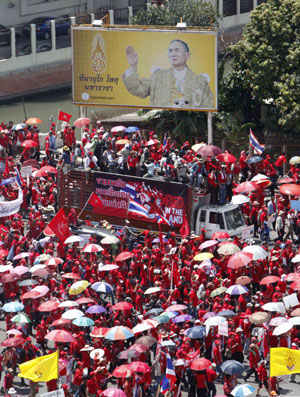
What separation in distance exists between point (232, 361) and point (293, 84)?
1937 centimetres

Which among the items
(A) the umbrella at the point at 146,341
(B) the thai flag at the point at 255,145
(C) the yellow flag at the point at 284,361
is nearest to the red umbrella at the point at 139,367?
(A) the umbrella at the point at 146,341

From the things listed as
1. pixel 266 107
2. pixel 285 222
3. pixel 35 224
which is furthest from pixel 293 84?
pixel 35 224

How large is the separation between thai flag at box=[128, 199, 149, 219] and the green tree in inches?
329

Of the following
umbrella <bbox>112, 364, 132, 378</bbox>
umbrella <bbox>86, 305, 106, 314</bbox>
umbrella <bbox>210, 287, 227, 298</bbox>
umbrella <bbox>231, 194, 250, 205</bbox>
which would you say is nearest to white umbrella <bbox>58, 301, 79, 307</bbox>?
umbrella <bbox>86, 305, 106, 314</bbox>

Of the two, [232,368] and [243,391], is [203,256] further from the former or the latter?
[243,391]

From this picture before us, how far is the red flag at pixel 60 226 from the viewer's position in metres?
35.9

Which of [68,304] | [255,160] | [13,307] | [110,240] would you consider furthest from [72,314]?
[255,160]

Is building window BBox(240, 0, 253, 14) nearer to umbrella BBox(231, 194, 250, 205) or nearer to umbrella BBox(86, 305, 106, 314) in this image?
umbrella BBox(231, 194, 250, 205)

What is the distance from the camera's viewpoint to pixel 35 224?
38.8 metres

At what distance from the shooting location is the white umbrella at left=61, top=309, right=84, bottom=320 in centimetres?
3017

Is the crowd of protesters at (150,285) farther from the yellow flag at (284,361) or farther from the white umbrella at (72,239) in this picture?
the yellow flag at (284,361)

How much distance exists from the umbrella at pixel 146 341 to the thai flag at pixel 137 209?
1063 centimetres

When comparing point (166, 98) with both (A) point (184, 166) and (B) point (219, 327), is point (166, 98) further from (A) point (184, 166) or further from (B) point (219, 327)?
(B) point (219, 327)

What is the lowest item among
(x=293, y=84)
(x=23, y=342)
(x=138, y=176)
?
(x=23, y=342)
